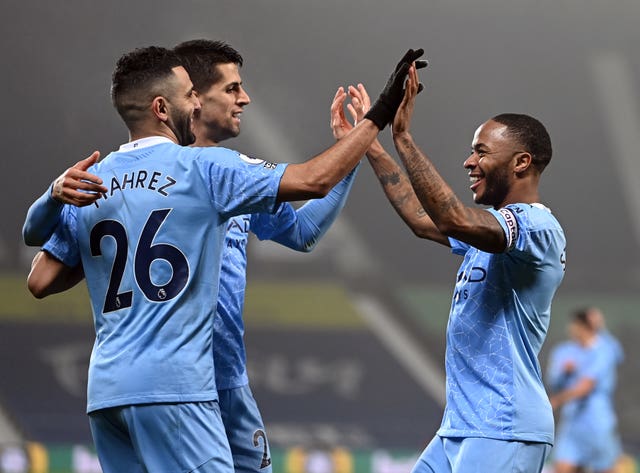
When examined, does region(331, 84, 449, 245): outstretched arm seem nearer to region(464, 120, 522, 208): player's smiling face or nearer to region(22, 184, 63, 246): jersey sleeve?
region(464, 120, 522, 208): player's smiling face

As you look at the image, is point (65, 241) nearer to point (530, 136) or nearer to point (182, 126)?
point (182, 126)

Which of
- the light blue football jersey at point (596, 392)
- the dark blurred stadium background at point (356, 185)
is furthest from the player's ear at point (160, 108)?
the dark blurred stadium background at point (356, 185)

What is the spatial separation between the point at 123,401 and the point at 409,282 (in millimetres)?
Result: 7838

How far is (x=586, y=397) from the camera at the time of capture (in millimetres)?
9008

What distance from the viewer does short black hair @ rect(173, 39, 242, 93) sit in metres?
3.87

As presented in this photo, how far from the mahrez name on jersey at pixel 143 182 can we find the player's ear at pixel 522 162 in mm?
1243

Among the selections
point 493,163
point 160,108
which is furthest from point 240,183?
point 493,163

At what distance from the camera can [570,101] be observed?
1109cm

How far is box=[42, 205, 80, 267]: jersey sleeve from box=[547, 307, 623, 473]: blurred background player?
20.5 ft

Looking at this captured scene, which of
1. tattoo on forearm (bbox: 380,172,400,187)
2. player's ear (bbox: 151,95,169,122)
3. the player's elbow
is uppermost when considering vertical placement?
player's ear (bbox: 151,95,169,122)

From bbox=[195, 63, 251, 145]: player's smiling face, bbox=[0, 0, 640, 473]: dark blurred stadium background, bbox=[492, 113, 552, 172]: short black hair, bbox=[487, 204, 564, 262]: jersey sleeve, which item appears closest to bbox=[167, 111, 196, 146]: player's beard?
bbox=[195, 63, 251, 145]: player's smiling face

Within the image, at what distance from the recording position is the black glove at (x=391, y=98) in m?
3.16

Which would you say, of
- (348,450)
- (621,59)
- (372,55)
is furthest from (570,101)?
(348,450)

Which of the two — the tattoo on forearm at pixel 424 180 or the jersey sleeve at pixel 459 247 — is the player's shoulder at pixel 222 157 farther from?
the jersey sleeve at pixel 459 247
